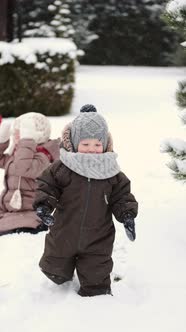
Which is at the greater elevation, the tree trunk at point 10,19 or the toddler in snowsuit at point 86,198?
the toddler in snowsuit at point 86,198

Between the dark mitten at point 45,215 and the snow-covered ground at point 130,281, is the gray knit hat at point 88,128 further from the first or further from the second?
the snow-covered ground at point 130,281

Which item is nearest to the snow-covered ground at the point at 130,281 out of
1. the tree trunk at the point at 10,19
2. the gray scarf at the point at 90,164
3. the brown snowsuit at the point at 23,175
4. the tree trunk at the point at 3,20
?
the brown snowsuit at the point at 23,175

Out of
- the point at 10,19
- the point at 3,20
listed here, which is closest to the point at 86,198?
the point at 3,20

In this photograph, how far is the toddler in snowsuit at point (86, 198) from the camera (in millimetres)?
3232

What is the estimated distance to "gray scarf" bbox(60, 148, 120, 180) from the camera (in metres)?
3.22

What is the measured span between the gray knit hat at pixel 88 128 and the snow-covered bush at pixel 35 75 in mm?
7293

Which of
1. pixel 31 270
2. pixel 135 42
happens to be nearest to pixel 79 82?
pixel 135 42

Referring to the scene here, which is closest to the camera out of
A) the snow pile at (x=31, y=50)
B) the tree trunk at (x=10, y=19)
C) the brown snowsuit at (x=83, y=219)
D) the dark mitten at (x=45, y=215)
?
the dark mitten at (x=45, y=215)

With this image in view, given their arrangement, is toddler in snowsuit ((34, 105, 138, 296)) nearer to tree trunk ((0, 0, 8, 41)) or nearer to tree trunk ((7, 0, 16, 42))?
tree trunk ((0, 0, 8, 41))

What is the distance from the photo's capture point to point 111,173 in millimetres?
3268

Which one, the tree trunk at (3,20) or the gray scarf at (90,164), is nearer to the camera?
the gray scarf at (90,164)

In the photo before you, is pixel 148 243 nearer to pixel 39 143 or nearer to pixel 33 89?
pixel 39 143

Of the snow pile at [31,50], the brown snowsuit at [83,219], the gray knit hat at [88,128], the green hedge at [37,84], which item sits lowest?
the green hedge at [37,84]

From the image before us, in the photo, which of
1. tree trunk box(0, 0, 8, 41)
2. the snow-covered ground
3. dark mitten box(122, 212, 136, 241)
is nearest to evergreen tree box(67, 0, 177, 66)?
tree trunk box(0, 0, 8, 41)
